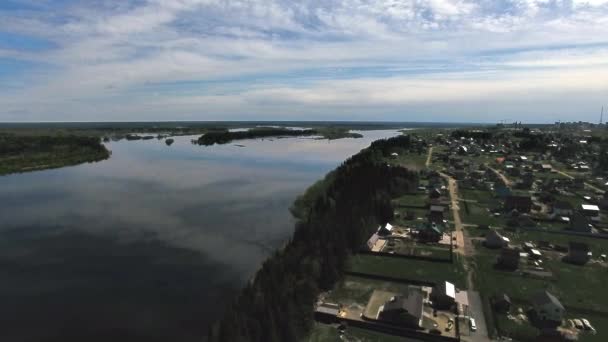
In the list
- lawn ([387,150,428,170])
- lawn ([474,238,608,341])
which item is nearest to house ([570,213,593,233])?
lawn ([474,238,608,341])

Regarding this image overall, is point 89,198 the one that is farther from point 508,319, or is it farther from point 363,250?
point 508,319

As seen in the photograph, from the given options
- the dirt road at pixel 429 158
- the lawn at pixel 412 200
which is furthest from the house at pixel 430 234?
the dirt road at pixel 429 158

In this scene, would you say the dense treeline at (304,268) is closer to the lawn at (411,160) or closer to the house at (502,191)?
the house at (502,191)

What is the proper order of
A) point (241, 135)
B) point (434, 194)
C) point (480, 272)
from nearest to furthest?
point (480, 272) < point (434, 194) < point (241, 135)

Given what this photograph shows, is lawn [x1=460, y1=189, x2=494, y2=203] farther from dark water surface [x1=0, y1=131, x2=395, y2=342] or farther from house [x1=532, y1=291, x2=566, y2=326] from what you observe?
house [x1=532, y1=291, x2=566, y2=326]

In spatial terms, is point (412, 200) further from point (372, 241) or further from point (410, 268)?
point (410, 268)

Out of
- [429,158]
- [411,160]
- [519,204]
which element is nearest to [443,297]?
[519,204]

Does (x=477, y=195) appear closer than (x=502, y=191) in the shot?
No
